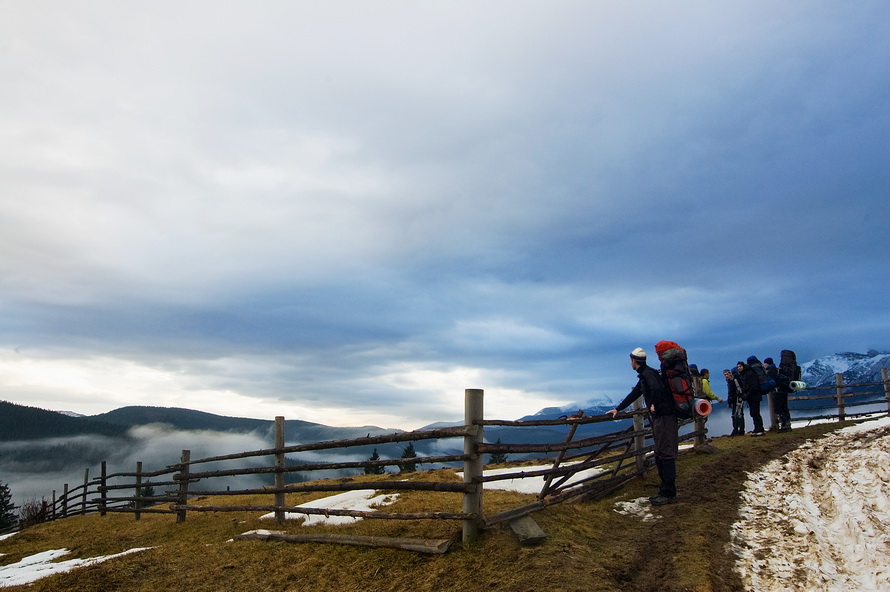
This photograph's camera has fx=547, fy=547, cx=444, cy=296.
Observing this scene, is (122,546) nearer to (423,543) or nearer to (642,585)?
(423,543)

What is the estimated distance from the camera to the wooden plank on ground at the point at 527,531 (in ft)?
21.5

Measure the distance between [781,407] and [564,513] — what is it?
12185mm

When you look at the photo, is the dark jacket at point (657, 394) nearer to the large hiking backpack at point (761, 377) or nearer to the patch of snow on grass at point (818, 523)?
the patch of snow on grass at point (818, 523)

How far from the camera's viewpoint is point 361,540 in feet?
24.5

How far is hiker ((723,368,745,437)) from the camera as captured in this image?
56.9ft

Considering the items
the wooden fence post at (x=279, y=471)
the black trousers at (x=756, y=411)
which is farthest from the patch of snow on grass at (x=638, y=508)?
the black trousers at (x=756, y=411)

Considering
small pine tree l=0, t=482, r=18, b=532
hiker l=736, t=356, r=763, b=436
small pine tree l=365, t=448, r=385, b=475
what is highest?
hiker l=736, t=356, r=763, b=436

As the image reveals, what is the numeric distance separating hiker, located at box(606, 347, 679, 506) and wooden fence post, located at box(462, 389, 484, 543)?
127 inches

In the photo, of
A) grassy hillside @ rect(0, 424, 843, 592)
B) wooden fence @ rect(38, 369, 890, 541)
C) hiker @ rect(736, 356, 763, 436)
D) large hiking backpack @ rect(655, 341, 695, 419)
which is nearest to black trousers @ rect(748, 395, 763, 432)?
hiker @ rect(736, 356, 763, 436)

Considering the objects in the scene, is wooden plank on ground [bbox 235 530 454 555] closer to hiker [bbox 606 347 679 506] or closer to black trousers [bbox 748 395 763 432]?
hiker [bbox 606 347 679 506]

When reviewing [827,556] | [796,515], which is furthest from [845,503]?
[827,556]

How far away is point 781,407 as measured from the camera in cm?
1669

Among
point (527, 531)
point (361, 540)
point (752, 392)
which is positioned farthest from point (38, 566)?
point (752, 392)

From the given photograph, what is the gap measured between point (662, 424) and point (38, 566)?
11.4m
